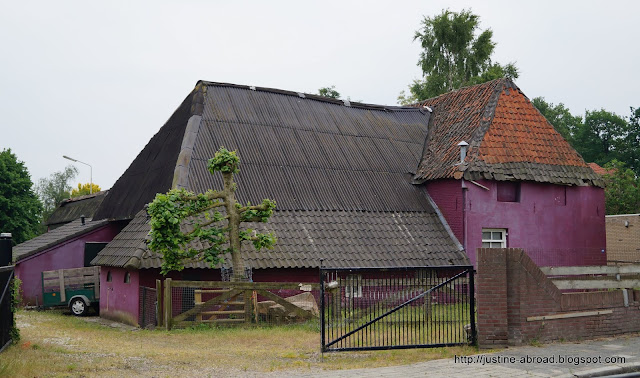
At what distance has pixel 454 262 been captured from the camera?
23.8 m

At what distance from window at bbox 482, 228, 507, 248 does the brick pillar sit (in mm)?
11873

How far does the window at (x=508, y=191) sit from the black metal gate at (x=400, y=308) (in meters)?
12.1

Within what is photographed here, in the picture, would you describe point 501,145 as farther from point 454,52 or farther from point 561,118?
point 561,118

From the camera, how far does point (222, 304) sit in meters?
18.1

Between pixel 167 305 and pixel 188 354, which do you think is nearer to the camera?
pixel 188 354

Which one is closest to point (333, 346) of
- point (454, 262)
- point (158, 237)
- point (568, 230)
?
point (158, 237)

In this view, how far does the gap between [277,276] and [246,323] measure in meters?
3.31

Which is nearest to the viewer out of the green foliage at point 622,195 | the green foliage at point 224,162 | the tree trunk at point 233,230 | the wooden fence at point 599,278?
the wooden fence at point 599,278

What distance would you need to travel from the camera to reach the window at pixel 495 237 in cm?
2516

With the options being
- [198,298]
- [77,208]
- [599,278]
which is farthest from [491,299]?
[77,208]

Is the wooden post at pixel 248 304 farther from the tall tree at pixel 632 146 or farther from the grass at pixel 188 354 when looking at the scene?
the tall tree at pixel 632 146

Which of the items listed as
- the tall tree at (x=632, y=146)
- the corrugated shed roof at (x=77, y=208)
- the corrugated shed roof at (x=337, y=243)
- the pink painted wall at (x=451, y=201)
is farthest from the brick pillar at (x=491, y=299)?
the tall tree at (x=632, y=146)

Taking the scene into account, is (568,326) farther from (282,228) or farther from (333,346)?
(282,228)

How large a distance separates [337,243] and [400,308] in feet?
29.7
